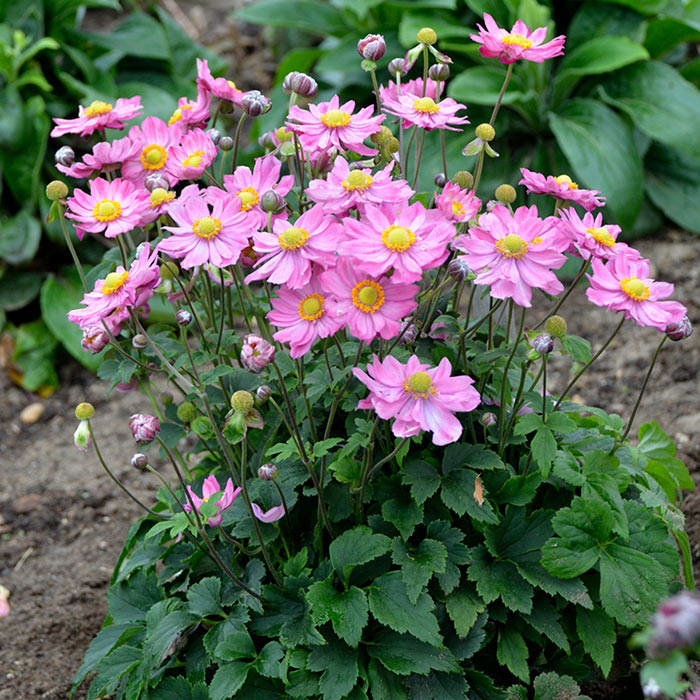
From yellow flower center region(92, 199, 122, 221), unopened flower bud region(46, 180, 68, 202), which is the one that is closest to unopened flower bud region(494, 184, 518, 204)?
yellow flower center region(92, 199, 122, 221)

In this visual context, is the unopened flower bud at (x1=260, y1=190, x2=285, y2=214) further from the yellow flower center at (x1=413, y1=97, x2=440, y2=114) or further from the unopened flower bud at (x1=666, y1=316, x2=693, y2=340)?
the unopened flower bud at (x1=666, y1=316, x2=693, y2=340)

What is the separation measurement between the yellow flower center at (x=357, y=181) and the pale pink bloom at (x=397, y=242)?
4cm

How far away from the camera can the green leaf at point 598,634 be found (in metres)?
1.52


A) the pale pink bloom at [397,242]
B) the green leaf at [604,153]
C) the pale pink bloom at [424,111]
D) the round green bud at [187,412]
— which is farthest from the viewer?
the green leaf at [604,153]

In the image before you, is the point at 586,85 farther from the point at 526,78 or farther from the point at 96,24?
the point at 96,24

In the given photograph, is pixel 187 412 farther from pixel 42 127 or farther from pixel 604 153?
pixel 604 153

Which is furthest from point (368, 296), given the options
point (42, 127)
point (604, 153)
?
point (42, 127)

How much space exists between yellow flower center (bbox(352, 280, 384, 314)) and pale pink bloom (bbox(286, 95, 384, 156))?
26cm

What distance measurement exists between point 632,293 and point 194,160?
2.60 feet

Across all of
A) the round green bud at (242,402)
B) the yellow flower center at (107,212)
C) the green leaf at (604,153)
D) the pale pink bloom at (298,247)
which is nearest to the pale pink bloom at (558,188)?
the pale pink bloom at (298,247)

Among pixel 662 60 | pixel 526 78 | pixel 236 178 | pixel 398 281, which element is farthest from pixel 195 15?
pixel 398 281

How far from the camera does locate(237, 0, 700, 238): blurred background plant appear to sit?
336 cm

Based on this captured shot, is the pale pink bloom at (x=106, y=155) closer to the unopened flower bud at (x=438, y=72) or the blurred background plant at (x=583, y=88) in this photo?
the unopened flower bud at (x=438, y=72)

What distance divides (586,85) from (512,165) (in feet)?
1.64
